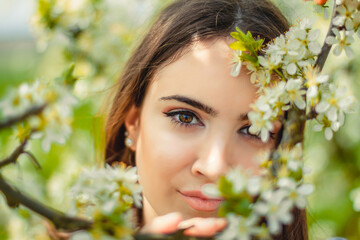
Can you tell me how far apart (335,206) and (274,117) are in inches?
83.9

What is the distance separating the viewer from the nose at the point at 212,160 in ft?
3.62

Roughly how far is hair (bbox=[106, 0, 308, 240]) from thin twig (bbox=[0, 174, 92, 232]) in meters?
0.75

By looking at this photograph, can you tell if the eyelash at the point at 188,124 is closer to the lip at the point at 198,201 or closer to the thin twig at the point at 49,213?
the lip at the point at 198,201

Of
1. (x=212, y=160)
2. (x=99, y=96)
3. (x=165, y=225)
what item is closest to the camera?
(x=165, y=225)

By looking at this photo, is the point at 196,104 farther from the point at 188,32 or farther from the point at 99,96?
the point at 99,96

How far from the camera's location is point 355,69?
105 inches

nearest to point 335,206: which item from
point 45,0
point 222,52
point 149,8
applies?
point 149,8

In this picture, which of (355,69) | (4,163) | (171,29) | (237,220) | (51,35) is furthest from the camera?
(355,69)

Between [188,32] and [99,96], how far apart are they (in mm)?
1250

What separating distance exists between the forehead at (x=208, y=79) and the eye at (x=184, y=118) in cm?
7

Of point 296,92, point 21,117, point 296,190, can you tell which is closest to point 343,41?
point 296,92

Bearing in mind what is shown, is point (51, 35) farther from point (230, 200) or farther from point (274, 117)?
point (230, 200)

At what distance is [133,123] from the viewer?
1584mm

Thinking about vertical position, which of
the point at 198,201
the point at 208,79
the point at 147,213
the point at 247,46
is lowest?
the point at 147,213
